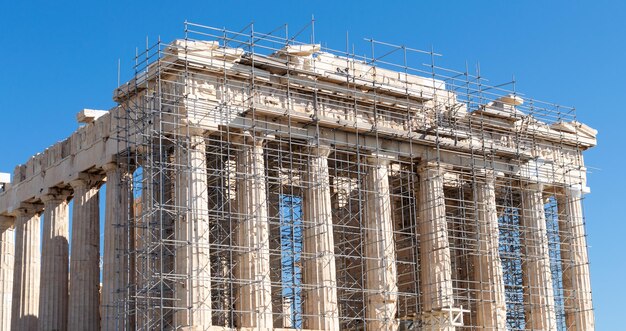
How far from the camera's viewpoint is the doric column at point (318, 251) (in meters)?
48.8

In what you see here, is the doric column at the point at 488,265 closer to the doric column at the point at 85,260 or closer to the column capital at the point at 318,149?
the column capital at the point at 318,149

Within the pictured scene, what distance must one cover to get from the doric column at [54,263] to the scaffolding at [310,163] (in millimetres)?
4230

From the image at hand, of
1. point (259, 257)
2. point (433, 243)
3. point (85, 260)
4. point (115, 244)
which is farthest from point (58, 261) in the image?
point (433, 243)

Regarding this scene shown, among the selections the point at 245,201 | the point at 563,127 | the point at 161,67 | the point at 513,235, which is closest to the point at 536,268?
the point at 513,235

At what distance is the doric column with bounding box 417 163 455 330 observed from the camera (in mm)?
53188

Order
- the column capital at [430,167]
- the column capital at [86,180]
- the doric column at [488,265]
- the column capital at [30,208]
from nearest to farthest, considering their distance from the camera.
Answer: the column capital at [86,180]
the column capital at [430,167]
the doric column at [488,265]
the column capital at [30,208]

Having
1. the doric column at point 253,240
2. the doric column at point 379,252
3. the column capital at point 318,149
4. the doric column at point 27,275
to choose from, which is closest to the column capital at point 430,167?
the doric column at point 379,252

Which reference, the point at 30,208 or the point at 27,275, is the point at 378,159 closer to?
the point at 30,208

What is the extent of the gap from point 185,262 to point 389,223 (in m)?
10.9

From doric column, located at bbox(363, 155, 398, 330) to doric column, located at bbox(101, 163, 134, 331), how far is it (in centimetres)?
1045

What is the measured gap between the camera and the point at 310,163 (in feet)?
165

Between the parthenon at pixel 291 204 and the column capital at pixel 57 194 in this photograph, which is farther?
the column capital at pixel 57 194

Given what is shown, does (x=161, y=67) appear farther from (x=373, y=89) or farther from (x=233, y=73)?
(x=373, y=89)

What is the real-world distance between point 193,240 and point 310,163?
7235 millimetres
